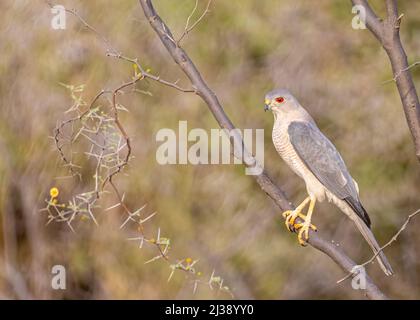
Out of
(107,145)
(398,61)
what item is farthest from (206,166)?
(398,61)

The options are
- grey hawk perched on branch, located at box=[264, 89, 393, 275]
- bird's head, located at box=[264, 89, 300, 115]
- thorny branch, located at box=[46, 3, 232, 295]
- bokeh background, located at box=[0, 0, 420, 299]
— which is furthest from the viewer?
bokeh background, located at box=[0, 0, 420, 299]

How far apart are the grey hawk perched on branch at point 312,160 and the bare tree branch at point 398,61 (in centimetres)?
69

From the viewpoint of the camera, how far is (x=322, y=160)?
3527 mm

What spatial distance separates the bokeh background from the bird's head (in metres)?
1.84

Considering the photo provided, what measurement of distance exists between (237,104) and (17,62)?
1533 millimetres

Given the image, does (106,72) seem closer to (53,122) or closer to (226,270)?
(53,122)

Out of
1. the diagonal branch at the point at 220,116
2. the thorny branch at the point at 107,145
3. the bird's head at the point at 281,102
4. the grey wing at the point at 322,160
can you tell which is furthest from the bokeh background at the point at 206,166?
the diagonal branch at the point at 220,116

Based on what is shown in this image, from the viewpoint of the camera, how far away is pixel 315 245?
8.83ft

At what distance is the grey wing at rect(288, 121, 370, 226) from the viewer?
136 inches

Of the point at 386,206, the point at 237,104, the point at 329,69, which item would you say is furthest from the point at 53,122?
the point at 386,206

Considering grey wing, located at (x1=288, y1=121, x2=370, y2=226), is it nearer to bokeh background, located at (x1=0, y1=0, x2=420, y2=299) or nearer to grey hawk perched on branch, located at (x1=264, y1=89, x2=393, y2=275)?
grey hawk perched on branch, located at (x1=264, y1=89, x2=393, y2=275)

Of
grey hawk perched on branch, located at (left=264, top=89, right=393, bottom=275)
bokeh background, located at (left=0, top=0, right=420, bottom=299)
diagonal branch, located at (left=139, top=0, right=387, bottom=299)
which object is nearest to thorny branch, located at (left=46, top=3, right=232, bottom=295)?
diagonal branch, located at (left=139, top=0, right=387, bottom=299)

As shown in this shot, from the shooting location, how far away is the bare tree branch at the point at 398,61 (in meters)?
2.69

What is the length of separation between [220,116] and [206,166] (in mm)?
3032
